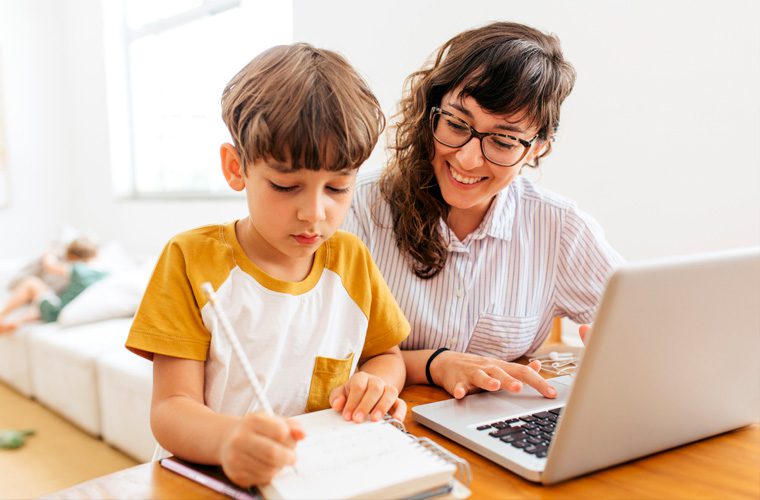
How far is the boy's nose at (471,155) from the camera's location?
1126 millimetres

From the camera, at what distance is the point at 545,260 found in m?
1.29

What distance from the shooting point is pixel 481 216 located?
1313 mm

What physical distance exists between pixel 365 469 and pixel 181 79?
12.8 feet

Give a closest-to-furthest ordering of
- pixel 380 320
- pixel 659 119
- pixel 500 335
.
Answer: pixel 380 320 → pixel 500 335 → pixel 659 119

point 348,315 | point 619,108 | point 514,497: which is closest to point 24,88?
point 619,108

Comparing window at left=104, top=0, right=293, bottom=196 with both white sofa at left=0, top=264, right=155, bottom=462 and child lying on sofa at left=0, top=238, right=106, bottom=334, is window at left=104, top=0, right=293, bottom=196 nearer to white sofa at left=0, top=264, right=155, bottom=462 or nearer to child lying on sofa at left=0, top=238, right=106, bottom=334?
child lying on sofa at left=0, top=238, right=106, bottom=334

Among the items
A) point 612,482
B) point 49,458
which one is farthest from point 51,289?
→ point 612,482

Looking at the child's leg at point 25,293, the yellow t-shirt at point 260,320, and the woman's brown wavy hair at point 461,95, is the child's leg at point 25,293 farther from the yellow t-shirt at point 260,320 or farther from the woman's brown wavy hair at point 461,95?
the yellow t-shirt at point 260,320

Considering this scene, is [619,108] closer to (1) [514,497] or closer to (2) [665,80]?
(2) [665,80]

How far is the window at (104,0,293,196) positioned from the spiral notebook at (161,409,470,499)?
279 centimetres

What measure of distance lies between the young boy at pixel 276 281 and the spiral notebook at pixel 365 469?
0.07 m

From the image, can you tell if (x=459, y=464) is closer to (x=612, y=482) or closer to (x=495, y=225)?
(x=612, y=482)

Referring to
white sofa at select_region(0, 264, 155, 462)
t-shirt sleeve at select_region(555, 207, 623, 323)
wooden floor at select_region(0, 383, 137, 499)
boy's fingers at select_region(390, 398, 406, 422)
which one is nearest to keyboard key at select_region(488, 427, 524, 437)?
boy's fingers at select_region(390, 398, 406, 422)

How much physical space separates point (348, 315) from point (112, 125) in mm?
4247
